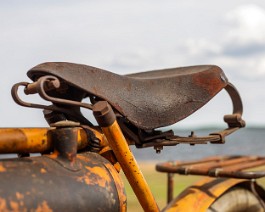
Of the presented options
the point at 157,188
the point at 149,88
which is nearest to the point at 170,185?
the point at 149,88

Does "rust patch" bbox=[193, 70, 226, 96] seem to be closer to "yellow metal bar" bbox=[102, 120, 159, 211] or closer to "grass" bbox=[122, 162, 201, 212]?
"yellow metal bar" bbox=[102, 120, 159, 211]

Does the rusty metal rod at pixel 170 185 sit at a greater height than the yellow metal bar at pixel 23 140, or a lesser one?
lesser

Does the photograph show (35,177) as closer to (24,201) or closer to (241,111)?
→ (24,201)

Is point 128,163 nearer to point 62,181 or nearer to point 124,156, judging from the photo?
point 124,156

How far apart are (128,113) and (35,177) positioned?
51cm

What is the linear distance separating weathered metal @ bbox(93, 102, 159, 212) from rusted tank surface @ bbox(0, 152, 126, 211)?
72 millimetres

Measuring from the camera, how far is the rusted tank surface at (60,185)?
2.14 metres

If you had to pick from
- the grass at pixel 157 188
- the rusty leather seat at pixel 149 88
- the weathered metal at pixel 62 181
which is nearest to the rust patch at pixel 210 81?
the rusty leather seat at pixel 149 88

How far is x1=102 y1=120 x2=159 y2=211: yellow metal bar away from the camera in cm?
241

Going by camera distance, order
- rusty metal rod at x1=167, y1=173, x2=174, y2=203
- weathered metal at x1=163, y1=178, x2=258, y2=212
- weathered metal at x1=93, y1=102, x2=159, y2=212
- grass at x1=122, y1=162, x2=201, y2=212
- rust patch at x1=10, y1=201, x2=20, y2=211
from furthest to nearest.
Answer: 1. grass at x1=122, y1=162, x2=201, y2=212
2. rusty metal rod at x1=167, y1=173, x2=174, y2=203
3. weathered metal at x1=163, y1=178, x2=258, y2=212
4. weathered metal at x1=93, y1=102, x2=159, y2=212
5. rust patch at x1=10, y1=201, x2=20, y2=211

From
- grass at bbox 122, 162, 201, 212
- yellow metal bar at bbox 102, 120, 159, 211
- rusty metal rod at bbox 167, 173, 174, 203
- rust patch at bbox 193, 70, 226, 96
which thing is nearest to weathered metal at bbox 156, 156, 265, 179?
rusty metal rod at bbox 167, 173, 174, 203

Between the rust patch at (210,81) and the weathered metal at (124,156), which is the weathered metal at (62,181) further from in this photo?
the rust patch at (210,81)

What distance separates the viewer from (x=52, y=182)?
222 cm

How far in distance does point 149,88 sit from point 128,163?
35 cm
